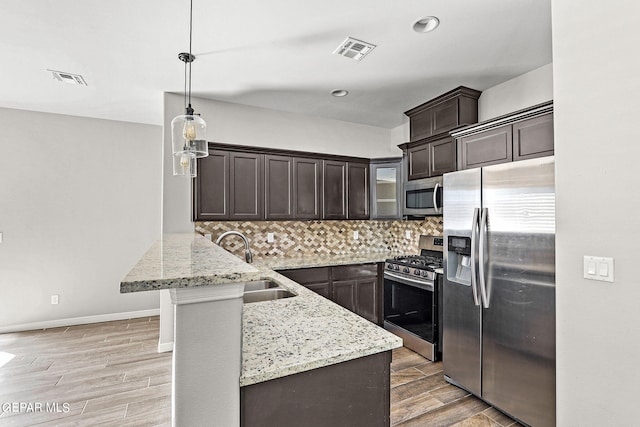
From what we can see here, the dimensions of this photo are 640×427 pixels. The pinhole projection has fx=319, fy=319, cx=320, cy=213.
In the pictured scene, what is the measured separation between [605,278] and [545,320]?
0.66m

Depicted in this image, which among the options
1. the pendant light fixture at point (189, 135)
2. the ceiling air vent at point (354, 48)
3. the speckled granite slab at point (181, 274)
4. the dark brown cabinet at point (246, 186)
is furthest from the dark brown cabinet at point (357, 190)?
the speckled granite slab at point (181, 274)

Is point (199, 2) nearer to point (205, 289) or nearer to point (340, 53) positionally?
point (340, 53)

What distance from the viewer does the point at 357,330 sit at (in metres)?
1.21

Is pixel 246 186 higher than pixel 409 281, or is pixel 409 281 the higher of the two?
pixel 246 186

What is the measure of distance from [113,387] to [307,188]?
108 inches

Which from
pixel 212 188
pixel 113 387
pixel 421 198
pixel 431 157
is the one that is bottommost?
pixel 113 387

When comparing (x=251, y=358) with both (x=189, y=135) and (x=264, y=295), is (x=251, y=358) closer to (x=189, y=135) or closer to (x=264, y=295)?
(x=264, y=295)

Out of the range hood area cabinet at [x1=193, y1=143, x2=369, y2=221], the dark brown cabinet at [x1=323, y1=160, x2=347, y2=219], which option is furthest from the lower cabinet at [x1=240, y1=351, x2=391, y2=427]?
the dark brown cabinet at [x1=323, y1=160, x2=347, y2=219]

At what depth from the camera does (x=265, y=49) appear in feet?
8.58

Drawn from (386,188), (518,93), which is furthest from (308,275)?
(518,93)

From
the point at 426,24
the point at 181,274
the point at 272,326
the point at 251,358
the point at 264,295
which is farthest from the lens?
the point at 426,24

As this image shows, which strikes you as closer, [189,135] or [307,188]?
[189,135]

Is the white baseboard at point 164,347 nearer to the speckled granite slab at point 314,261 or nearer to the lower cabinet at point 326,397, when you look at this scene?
the speckled granite slab at point 314,261

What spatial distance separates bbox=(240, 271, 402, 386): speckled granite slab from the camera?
929mm
